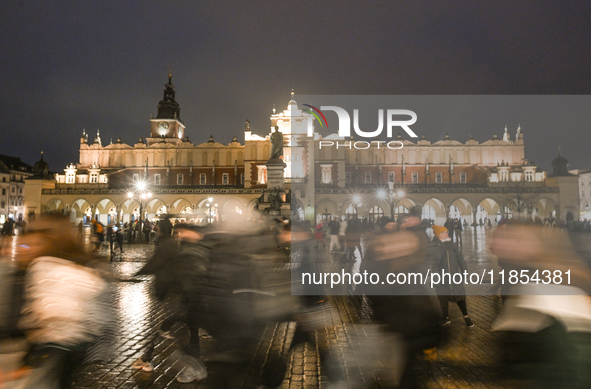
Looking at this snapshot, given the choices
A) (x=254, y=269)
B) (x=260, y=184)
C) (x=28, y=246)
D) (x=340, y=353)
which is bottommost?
(x=340, y=353)

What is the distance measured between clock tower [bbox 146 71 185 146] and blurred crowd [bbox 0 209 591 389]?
2323 inches

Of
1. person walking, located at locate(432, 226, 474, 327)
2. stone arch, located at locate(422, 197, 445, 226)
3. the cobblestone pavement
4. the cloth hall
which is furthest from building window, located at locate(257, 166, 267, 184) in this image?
person walking, located at locate(432, 226, 474, 327)

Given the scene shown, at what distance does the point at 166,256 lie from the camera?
11.6ft

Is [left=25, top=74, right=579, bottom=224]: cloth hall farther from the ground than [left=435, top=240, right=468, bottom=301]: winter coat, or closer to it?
farther from the ground

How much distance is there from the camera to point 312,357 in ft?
13.4

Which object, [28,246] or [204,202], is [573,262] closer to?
[28,246]

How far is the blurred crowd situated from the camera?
2363mm

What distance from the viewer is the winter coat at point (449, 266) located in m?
4.57

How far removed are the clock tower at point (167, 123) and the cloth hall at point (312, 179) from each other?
29.0 feet

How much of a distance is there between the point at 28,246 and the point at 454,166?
50.3 metres

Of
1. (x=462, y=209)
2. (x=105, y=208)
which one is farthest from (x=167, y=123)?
(x=462, y=209)

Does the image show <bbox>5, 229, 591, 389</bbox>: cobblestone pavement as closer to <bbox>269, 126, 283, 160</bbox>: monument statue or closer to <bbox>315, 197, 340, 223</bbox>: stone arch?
<bbox>269, 126, 283, 160</bbox>: monument statue

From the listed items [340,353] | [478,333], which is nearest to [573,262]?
[478,333]

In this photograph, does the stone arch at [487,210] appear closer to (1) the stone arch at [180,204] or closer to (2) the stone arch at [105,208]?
(1) the stone arch at [180,204]
